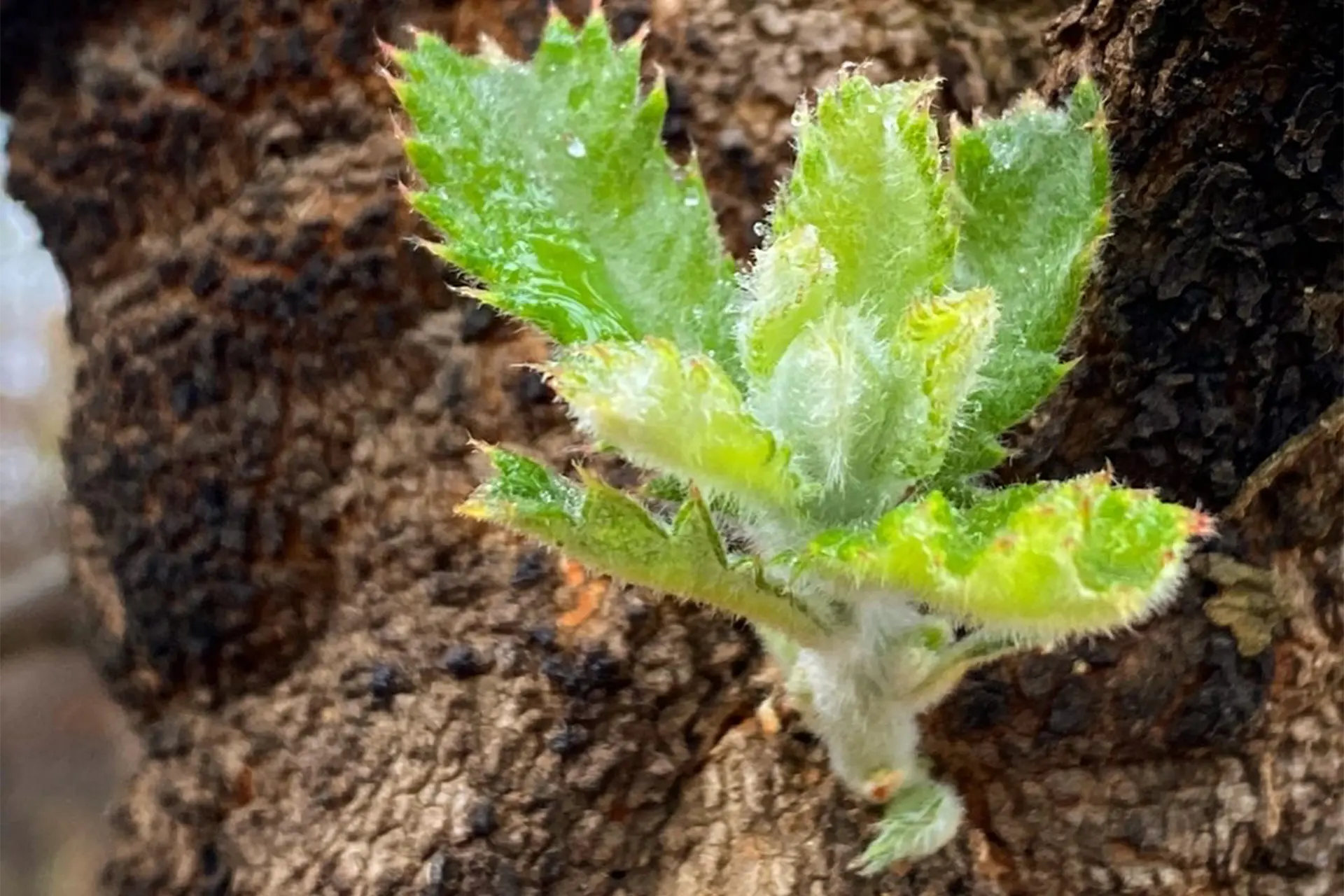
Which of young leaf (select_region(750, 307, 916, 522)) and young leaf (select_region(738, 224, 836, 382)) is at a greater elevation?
young leaf (select_region(738, 224, 836, 382))

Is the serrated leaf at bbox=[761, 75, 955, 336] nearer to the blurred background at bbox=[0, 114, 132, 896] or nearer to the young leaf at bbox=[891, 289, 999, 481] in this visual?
the young leaf at bbox=[891, 289, 999, 481]

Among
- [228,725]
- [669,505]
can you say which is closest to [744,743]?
[669,505]

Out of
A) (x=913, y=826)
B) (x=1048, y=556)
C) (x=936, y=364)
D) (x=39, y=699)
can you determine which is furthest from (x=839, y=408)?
(x=39, y=699)

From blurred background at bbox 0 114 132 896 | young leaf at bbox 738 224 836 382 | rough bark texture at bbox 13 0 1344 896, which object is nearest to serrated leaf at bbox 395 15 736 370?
young leaf at bbox 738 224 836 382

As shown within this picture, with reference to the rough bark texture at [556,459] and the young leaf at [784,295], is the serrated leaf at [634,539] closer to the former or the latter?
the young leaf at [784,295]

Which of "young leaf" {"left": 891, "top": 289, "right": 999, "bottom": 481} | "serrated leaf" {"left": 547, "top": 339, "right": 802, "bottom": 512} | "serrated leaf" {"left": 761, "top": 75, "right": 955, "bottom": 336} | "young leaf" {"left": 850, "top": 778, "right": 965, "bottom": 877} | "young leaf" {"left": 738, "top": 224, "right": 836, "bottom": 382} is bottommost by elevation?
"young leaf" {"left": 850, "top": 778, "right": 965, "bottom": 877}

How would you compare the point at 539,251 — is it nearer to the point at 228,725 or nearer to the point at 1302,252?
the point at 1302,252

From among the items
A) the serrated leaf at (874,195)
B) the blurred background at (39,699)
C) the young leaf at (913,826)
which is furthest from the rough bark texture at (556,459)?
the blurred background at (39,699)
